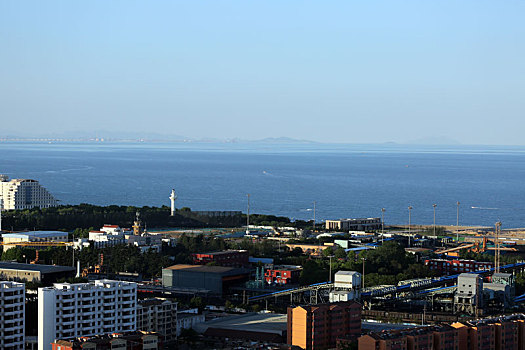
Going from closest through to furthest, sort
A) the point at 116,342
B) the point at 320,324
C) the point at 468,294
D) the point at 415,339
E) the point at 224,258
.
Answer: the point at 116,342 → the point at 415,339 → the point at 320,324 → the point at 468,294 → the point at 224,258

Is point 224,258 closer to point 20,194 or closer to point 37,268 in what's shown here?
point 37,268

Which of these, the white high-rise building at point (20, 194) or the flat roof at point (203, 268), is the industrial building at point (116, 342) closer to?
the flat roof at point (203, 268)

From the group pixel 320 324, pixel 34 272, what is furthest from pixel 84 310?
pixel 34 272

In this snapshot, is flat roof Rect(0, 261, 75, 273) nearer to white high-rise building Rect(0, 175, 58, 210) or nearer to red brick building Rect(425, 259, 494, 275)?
red brick building Rect(425, 259, 494, 275)

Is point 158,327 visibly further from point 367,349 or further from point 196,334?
point 367,349

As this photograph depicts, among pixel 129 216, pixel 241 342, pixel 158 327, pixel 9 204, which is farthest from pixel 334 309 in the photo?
pixel 9 204

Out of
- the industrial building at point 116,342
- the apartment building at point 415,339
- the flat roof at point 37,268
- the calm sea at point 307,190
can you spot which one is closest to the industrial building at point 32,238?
the flat roof at point 37,268

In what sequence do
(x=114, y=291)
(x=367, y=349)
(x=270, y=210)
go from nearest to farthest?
(x=367, y=349)
(x=114, y=291)
(x=270, y=210)
